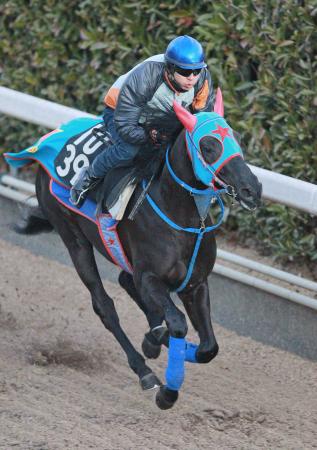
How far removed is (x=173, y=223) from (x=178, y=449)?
115 cm

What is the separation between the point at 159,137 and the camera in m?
5.31

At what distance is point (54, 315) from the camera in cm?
714

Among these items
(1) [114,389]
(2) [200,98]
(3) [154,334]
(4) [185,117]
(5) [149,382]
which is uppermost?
(4) [185,117]

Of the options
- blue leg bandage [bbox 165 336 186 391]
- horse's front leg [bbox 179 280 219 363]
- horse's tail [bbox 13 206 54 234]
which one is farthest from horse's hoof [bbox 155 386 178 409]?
horse's tail [bbox 13 206 54 234]

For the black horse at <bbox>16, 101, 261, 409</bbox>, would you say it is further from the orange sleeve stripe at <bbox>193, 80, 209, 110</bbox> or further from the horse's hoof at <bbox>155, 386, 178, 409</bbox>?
the orange sleeve stripe at <bbox>193, 80, 209, 110</bbox>

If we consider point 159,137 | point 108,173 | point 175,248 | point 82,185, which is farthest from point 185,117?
point 82,185

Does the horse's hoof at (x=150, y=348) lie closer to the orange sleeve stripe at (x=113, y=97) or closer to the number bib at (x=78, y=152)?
the number bib at (x=78, y=152)

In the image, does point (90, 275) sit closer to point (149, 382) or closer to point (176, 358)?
point (149, 382)

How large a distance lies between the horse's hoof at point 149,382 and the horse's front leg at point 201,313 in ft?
1.14

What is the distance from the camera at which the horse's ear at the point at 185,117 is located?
16.3 ft

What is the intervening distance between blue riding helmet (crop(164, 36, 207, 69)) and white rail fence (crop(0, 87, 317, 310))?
3.77 feet

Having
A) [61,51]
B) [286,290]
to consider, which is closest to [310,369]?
[286,290]

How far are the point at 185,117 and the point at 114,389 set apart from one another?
1.84m

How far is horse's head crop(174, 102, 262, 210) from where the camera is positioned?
186 inches
